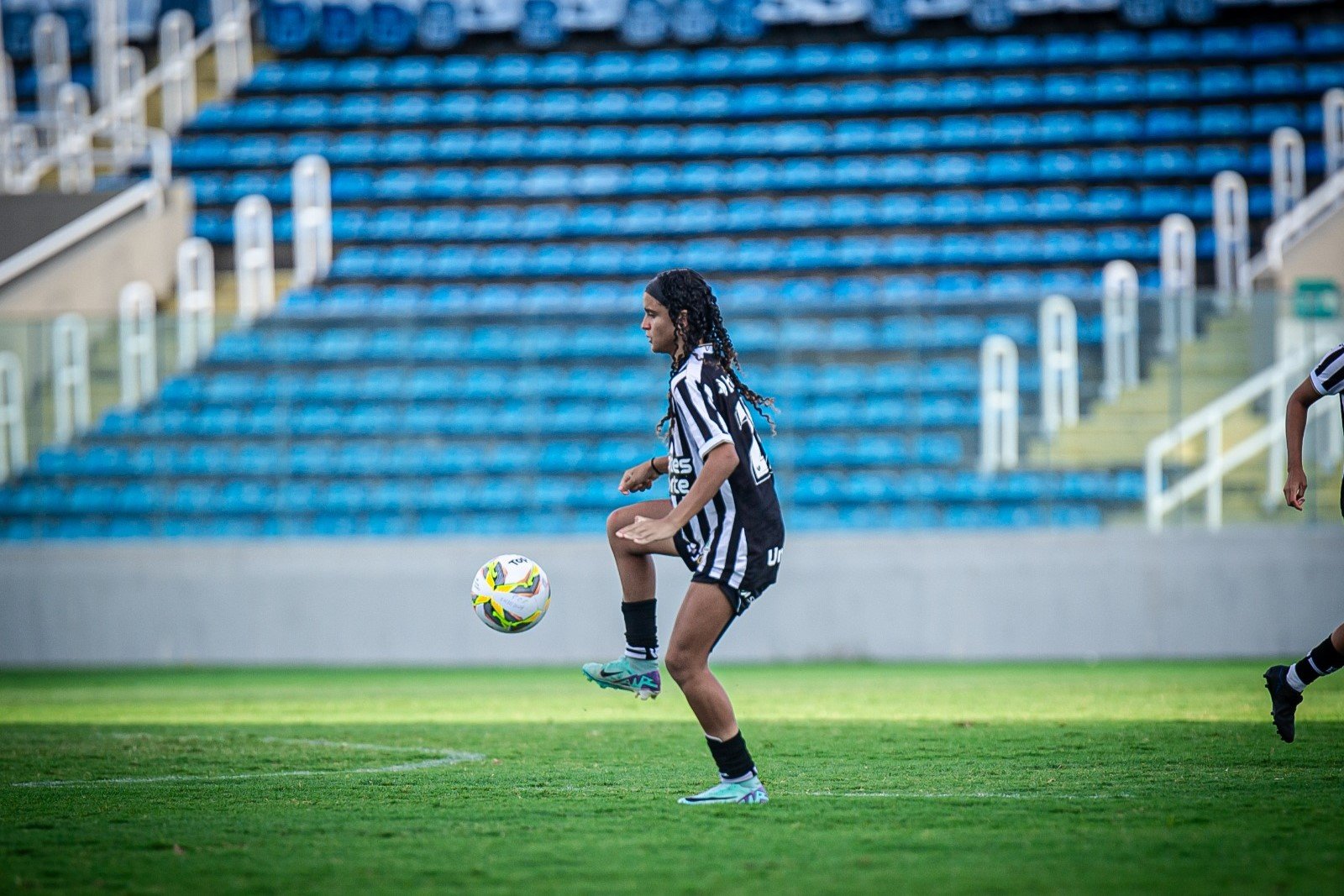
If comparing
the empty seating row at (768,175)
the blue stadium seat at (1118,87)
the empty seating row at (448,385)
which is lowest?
the empty seating row at (448,385)

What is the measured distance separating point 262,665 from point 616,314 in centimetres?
449

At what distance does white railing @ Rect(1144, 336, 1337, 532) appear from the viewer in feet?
45.3

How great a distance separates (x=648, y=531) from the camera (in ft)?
17.9

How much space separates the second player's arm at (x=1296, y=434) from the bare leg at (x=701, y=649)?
2472 mm

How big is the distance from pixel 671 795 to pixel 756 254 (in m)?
14.3

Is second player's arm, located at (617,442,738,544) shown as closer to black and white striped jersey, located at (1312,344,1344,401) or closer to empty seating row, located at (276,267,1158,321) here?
black and white striped jersey, located at (1312,344,1344,401)

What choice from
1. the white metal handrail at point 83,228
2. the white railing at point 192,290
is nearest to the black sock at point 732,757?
the white railing at point 192,290

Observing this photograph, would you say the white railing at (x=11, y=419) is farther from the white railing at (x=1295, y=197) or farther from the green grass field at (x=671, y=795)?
the white railing at (x=1295, y=197)

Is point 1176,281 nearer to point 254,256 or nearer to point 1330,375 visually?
point 254,256

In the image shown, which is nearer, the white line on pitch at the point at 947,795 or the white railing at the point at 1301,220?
the white line on pitch at the point at 947,795

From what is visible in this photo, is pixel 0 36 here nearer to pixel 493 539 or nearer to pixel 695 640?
pixel 493 539

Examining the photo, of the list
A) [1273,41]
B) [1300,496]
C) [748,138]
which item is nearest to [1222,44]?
[1273,41]

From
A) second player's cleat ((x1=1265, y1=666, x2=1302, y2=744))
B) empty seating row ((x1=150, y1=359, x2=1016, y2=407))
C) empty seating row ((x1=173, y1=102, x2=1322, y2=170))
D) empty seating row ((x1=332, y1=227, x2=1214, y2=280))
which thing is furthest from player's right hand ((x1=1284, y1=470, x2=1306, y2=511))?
empty seating row ((x1=173, y1=102, x2=1322, y2=170))

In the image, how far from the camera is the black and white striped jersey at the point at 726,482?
558cm
